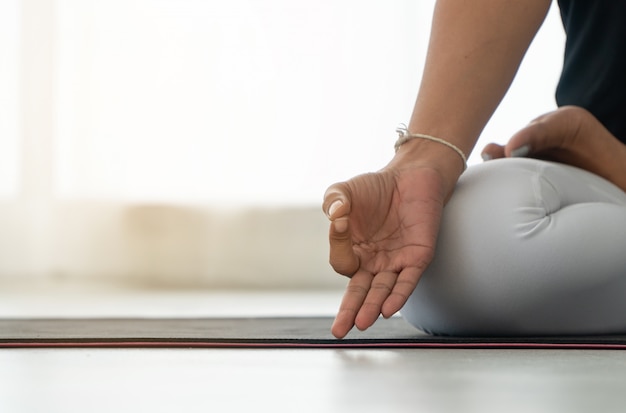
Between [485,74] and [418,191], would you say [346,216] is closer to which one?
[418,191]

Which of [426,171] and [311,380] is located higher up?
[426,171]

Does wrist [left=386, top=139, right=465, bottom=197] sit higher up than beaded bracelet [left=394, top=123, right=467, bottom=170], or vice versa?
beaded bracelet [left=394, top=123, right=467, bottom=170]

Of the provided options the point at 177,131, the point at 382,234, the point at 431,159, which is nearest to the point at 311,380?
the point at 382,234

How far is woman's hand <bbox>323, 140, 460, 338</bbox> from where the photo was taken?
40.6 inches

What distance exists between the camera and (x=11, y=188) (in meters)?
3.43

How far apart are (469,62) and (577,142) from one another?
0.23 meters

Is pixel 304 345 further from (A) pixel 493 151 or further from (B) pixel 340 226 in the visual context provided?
(A) pixel 493 151

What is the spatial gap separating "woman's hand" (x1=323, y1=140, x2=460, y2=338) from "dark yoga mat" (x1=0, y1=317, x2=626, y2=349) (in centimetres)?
5

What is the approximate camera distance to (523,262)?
44.7 inches

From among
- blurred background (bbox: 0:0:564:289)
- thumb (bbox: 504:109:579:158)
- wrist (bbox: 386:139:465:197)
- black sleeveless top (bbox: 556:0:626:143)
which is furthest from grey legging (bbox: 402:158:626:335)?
blurred background (bbox: 0:0:564:289)

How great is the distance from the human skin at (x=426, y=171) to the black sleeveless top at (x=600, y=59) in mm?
203

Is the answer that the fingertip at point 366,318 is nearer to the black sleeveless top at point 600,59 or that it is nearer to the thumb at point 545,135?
the thumb at point 545,135

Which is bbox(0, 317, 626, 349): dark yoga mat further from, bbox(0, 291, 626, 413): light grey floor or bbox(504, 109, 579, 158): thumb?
bbox(504, 109, 579, 158): thumb

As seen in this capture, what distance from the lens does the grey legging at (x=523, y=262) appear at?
1.13 meters
